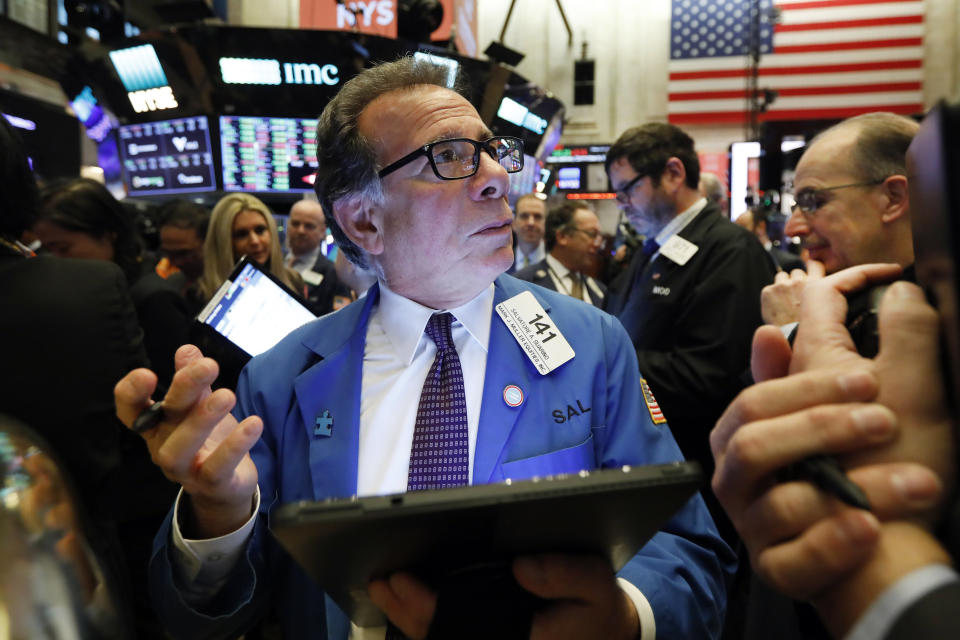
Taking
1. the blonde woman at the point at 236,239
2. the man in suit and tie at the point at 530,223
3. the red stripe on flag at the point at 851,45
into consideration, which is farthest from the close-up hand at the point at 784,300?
the red stripe on flag at the point at 851,45

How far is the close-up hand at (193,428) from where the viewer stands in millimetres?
1009

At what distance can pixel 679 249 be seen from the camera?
9.34 feet

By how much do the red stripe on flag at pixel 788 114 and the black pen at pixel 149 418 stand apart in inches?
459

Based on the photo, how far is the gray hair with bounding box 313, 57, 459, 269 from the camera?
164 centimetres

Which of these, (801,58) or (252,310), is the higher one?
(801,58)

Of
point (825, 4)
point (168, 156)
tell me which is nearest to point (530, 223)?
point (168, 156)

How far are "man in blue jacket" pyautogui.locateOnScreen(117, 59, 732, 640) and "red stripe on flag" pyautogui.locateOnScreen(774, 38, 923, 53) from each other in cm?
1185

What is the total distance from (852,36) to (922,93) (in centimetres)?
151

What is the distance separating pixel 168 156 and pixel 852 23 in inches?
430

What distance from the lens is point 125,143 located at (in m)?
6.56

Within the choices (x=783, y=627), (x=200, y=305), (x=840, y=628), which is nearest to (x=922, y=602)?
(x=840, y=628)

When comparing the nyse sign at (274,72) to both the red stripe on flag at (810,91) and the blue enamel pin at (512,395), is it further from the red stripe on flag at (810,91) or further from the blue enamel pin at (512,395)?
the red stripe on flag at (810,91)

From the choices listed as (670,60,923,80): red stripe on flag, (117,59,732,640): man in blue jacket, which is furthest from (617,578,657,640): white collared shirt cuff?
(670,60,923,80): red stripe on flag

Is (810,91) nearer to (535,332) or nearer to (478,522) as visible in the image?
(535,332)
